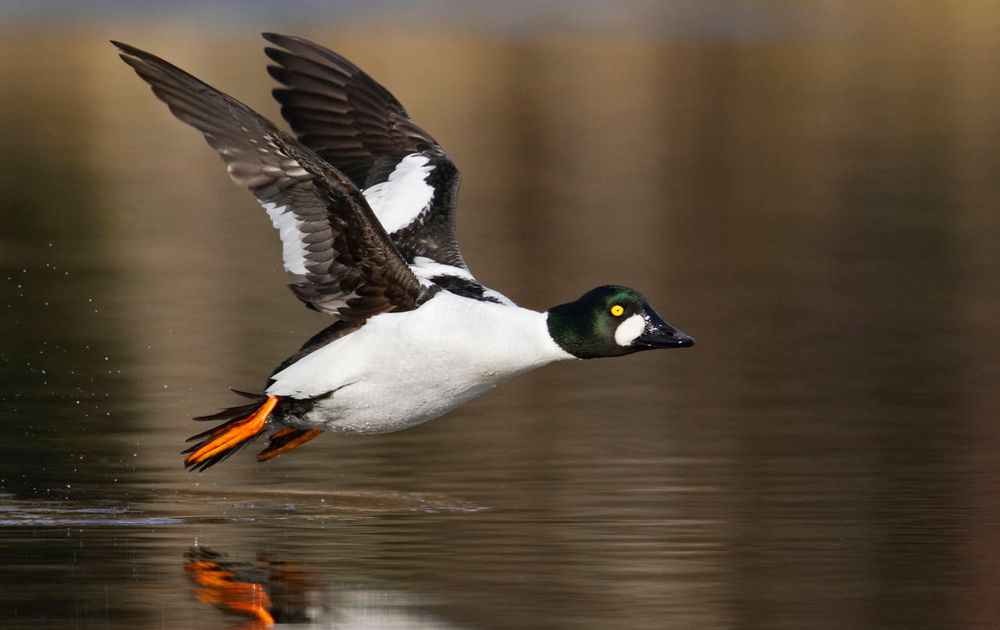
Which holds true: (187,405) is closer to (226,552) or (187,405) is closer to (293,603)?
(226,552)

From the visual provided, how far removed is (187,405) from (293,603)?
16.9 ft

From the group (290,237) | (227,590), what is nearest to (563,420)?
(290,237)

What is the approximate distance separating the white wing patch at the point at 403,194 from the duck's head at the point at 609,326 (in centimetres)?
164

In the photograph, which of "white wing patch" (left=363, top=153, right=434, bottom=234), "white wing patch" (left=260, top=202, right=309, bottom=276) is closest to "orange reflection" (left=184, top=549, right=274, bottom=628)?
"white wing patch" (left=260, top=202, right=309, bottom=276)

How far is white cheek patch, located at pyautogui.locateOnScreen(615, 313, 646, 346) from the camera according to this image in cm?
1069

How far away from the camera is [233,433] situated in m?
10.6

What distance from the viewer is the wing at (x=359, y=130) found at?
40.3 ft

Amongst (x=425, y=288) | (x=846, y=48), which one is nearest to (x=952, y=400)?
(x=425, y=288)

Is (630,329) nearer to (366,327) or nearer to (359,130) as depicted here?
(366,327)

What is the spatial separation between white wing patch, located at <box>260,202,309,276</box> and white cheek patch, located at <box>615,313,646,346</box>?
5.20ft

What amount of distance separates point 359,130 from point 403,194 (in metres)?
0.65

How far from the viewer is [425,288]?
1071cm

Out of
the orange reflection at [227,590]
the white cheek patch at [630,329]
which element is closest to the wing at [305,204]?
the white cheek patch at [630,329]

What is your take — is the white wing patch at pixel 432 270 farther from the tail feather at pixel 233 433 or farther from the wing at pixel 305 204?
the tail feather at pixel 233 433
